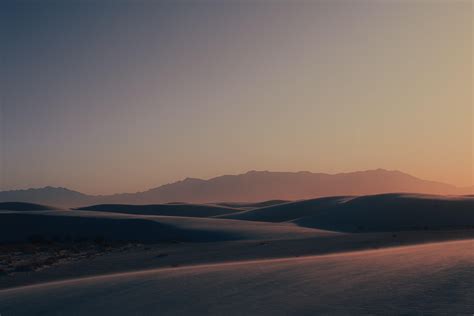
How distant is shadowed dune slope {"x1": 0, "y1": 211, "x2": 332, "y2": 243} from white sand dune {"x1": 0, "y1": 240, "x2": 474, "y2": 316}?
16.6m

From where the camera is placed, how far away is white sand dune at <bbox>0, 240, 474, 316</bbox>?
8.59 m

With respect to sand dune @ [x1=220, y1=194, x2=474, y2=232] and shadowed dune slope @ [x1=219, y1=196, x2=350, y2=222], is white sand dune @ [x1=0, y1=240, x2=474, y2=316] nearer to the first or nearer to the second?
sand dune @ [x1=220, y1=194, x2=474, y2=232]

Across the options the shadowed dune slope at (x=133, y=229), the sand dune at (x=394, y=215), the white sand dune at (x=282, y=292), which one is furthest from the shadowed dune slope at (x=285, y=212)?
the white sand dune at (x=282, y=292)

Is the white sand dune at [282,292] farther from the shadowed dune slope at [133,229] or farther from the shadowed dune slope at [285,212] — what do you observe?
the shadowed dune slope at [285,212]

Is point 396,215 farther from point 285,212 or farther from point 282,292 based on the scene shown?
point 282,292

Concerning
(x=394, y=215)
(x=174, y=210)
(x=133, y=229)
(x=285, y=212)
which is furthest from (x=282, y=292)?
(x=174, y=210)

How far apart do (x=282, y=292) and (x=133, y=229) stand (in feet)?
102

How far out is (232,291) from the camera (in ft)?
34.4

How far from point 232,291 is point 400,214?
128ft

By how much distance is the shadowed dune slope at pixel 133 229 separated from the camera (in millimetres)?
32625

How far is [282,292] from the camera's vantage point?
10.1m

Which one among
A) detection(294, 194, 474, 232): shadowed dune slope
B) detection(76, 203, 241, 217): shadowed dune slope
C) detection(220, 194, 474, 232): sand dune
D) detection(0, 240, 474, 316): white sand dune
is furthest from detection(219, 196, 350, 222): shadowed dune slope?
detection(0, 240, 474, 316): white sand dune

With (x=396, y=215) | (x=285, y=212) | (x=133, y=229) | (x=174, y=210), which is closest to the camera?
(x=133, y=229)

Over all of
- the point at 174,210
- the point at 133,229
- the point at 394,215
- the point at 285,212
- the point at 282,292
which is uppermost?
the point at 174,210
